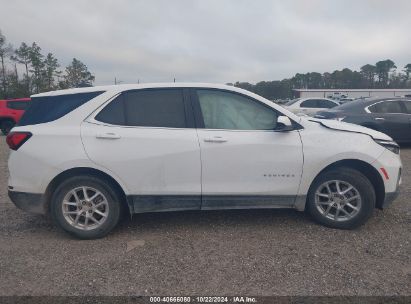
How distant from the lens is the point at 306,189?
3.38 m

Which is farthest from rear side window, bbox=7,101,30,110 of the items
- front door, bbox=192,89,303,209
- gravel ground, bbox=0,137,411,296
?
front door, bbox=192,89,303,209

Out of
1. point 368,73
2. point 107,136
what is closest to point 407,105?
point 107,136

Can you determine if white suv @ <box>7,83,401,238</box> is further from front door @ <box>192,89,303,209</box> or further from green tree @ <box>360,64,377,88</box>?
green tree @ <box>360,64,377,88</box>

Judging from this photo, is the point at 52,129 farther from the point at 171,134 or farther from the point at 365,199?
the point at 365,199

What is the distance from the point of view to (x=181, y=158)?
319cm

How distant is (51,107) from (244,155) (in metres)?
2.23

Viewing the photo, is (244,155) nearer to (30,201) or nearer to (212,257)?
(212,257)

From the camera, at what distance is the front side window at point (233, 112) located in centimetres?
334

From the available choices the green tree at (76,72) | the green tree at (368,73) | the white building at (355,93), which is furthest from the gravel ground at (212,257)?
the green tree at (368,73)

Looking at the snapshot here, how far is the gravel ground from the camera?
2.44 meters

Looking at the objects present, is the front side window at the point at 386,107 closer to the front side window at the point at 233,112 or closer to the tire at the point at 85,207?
the front side window at the point at 233,112

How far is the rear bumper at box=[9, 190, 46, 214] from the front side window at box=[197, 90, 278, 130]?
199cm

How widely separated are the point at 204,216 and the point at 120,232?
107cm

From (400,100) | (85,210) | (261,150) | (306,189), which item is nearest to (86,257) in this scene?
(85,210)
